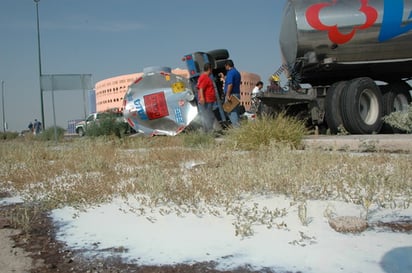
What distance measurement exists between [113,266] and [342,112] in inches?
295

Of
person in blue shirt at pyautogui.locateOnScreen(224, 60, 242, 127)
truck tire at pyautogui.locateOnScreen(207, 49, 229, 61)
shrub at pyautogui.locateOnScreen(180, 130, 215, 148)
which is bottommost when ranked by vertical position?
shrub at pyautogui.locateOnScreen(180, 130, 215, 148)

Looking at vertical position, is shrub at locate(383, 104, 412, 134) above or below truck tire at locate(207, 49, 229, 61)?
below

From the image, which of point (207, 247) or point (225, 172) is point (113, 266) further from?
point (225, 172)

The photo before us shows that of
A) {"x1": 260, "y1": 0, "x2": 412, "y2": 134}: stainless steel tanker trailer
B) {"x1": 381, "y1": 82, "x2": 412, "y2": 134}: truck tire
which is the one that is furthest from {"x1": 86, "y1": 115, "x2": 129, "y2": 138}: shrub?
{"x1": 381, "y1": 82, "x2": 412, "y2": 134}: truck tire

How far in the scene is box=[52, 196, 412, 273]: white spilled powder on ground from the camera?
6.82 feet

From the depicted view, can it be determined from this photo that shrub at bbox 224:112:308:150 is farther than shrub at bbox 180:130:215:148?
No

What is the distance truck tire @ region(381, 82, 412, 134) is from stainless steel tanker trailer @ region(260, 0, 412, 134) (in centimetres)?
5

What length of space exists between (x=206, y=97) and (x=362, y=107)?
3.37m

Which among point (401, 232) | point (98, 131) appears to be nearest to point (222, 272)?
point (401, 232)

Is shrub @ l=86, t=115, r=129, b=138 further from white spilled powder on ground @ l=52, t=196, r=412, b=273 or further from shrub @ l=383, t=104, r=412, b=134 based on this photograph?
white spilled powder on ground @ l=52, t=196, r=412, b=273

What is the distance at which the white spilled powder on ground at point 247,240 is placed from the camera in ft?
6.82

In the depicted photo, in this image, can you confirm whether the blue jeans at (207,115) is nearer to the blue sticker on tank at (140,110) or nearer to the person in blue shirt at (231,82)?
the person in blue shirt at (231,82)

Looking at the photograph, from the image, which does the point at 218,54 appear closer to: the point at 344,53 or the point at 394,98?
the point at 344,53

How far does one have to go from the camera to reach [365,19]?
8.83 meters
